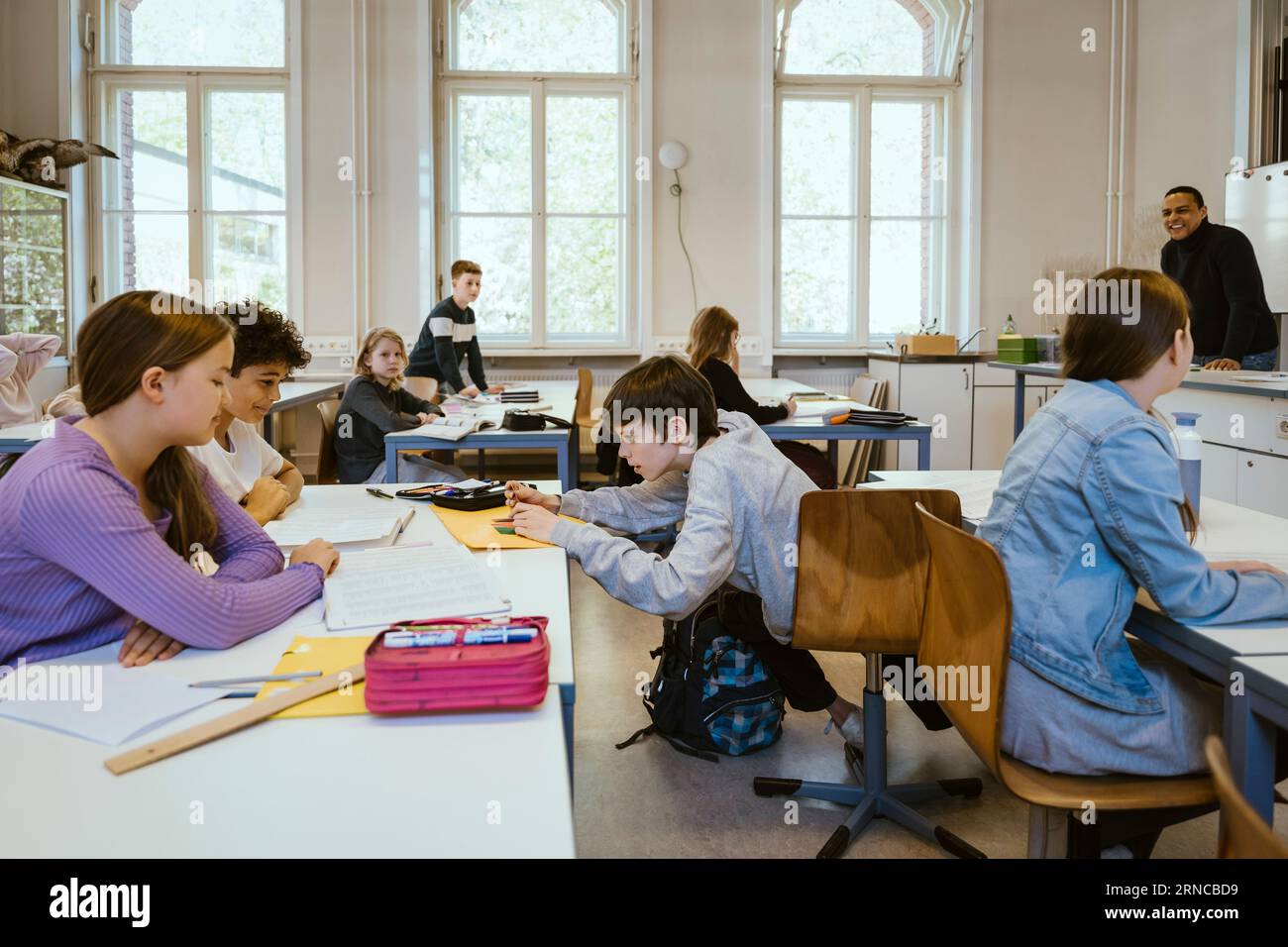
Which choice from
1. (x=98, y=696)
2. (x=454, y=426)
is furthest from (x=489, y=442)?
(x=98, y=696)

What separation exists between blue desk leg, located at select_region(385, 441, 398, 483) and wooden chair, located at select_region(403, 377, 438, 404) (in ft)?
6.09

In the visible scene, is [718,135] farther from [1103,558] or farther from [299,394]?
[1103,558]

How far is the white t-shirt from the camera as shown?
2.56 m

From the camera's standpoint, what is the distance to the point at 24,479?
4.66ft

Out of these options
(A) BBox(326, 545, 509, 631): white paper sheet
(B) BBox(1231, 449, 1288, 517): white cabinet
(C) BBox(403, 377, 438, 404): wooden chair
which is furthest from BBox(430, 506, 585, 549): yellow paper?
(C) BBox(403, 377, 438, 404): wooden chair

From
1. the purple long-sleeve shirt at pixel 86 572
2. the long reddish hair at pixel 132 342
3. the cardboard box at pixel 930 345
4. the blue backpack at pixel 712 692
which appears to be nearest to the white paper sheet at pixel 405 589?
the purple long-sleeve shirt at pixel 86 572

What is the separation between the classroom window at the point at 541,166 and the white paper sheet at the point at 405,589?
19.4 ft

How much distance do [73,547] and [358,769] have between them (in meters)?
0.56

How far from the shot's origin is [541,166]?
764 centimetres

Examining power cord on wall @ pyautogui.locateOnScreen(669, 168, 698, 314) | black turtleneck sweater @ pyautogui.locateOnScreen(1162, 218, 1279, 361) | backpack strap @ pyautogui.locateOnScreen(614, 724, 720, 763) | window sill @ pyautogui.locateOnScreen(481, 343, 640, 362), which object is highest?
power cord on wall @ pyautogui.locateOnScreen(669, 168, 698, 314)

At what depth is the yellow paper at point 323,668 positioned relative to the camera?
1289mm

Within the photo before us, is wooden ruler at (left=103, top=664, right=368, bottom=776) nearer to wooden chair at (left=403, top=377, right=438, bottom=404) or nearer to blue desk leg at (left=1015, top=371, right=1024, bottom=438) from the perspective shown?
wooden chair at (left=403, top=377, right=438, bottom=404)
